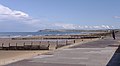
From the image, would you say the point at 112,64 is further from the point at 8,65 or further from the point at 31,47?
the point at 31,47

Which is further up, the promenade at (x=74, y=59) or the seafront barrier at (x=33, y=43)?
the seafront barrier at (x=33, y=43)

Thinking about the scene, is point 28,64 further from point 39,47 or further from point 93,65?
point 39,47

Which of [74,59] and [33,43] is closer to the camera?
[74,59]

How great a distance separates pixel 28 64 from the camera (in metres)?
22.0

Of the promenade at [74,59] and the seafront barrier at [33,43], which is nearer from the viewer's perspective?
the promenade at [74,59]

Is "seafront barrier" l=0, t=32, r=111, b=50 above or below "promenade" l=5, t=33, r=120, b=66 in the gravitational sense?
above

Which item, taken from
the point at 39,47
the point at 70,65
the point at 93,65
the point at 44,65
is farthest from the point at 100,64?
the point at 39,47

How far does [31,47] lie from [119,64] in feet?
89.6

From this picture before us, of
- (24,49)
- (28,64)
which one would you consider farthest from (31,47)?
(28,64)

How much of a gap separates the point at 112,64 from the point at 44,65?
511 centimetres

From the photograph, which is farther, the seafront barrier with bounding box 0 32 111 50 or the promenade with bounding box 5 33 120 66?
the seafront barrier with bounding box 0 32 111 50

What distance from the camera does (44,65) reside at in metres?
21.5

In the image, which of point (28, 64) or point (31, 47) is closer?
point (28, 64)

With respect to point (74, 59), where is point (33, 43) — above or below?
above
